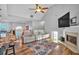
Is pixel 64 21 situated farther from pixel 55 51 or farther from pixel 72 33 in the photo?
pixel 55 51

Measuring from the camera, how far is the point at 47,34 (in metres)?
2.48

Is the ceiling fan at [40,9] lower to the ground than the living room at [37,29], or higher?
higher

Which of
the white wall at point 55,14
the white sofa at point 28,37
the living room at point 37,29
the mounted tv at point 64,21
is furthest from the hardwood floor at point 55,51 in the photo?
the mounted tv at point 64,21

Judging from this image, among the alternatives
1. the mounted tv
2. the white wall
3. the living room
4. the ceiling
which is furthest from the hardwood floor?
the ceiling

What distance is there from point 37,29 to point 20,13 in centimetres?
37

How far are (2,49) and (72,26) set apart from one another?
1.16 m

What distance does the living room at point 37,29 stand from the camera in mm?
2453

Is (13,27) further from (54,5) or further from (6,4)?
(54,5)

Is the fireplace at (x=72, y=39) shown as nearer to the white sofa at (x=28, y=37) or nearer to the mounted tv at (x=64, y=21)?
the mounted tv at (x=64, y=21)

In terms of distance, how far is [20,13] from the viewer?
97.5 inches

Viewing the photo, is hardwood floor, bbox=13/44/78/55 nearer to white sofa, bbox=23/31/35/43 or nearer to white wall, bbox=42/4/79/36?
white sofa, bbox=23/31/35/43

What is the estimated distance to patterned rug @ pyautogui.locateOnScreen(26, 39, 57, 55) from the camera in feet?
8.17

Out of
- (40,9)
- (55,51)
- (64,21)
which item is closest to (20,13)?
(40,9)

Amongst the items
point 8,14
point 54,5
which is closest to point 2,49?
point 8,14
